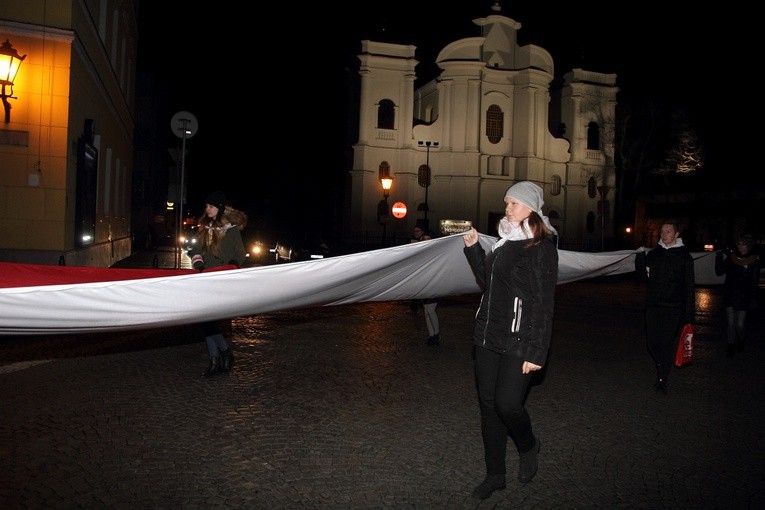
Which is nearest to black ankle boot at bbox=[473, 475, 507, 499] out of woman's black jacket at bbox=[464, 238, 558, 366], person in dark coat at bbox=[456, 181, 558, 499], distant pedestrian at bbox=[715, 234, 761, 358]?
person in dark coat at bbox=[456, 181, 558, 499]

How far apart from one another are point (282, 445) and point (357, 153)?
4978 cm

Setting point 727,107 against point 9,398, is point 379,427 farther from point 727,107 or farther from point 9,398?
point 727,107

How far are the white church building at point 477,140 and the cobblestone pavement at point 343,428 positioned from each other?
1685 inches

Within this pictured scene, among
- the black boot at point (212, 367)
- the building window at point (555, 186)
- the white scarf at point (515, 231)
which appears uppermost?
the building window at point (555, 186)

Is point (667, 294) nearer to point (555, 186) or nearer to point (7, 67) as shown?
point (7, 67)

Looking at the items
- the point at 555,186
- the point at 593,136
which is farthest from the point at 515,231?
the point at 593,136

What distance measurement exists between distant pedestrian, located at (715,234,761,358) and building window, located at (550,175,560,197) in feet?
164

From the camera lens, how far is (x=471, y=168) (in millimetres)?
55469

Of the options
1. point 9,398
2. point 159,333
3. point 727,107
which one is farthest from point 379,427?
point 727,107

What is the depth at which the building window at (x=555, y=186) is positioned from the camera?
59.1 m

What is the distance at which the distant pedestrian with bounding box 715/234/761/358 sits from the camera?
10.0 meters

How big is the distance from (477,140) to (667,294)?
49735 mm

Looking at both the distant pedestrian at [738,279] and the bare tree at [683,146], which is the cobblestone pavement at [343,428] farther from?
the bare tree at [683,146]

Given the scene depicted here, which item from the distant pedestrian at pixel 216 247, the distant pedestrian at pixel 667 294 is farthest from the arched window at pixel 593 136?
the distant pedestrian at pixel 216 247
